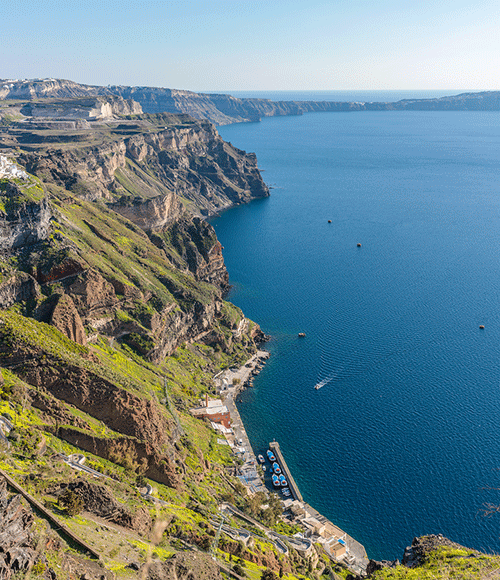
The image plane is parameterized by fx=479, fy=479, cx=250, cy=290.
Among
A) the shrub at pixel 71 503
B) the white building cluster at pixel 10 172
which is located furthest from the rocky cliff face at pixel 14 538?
the white building cluster at pixel 10 172

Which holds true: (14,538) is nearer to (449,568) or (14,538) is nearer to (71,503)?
(71,503)

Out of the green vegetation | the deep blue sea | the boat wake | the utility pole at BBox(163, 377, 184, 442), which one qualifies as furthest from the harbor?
the green vegetation

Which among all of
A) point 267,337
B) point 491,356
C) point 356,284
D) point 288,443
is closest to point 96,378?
point 288,443

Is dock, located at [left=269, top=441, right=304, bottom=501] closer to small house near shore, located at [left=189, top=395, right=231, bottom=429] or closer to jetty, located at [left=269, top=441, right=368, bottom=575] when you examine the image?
jetty, located at [left=269, top=441, right=368, bottom=575]

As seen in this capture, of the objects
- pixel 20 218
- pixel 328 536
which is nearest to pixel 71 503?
pixel 328 536

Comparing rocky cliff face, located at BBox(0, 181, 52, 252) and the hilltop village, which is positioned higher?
rocky cliff face, located at BBox(0, 181, 52, 252)

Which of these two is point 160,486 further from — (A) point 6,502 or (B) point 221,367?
(B) point 221,367

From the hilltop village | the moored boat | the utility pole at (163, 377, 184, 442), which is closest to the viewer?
the hilltop village

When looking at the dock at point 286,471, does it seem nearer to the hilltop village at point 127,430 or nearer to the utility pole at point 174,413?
the hilltop village at point 127,430
